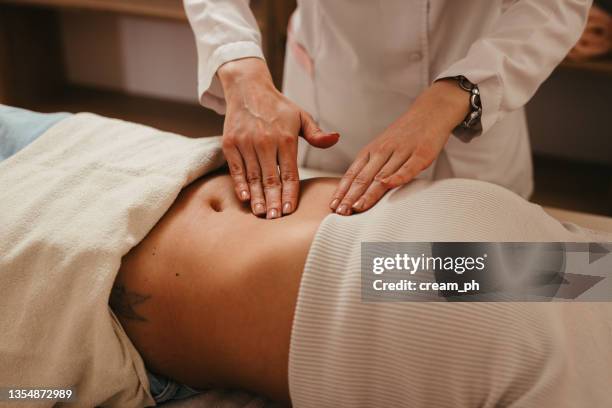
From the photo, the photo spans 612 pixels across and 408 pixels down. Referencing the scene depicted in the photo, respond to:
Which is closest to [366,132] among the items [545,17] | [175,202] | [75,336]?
[545,17]

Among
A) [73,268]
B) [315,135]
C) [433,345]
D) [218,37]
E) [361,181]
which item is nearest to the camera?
[433,345]

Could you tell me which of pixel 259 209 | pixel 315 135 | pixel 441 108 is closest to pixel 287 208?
pixel 259 209

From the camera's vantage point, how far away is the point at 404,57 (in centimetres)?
132

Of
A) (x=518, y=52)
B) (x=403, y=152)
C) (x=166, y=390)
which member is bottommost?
(x=166, y=390)

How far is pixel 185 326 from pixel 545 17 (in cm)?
85

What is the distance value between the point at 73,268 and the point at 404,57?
0.83 metres

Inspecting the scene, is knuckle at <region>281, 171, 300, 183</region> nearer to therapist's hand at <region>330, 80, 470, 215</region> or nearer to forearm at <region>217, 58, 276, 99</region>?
therapist's hand at <region>330, 80, 470, 215</region>

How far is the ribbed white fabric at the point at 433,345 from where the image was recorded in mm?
732

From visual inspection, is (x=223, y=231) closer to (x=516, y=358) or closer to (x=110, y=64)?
(x=516, y=358)

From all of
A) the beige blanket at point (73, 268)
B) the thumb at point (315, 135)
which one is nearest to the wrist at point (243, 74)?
the thumb at point (315, 135)

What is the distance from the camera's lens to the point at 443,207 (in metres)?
0.88

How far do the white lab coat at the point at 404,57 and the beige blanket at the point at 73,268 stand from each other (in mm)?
367

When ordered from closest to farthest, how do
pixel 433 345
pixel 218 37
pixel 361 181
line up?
pixel 433 345 → pixel 361 181 → pixel 218 37

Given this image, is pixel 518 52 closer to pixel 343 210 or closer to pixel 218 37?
pixel 343 210
